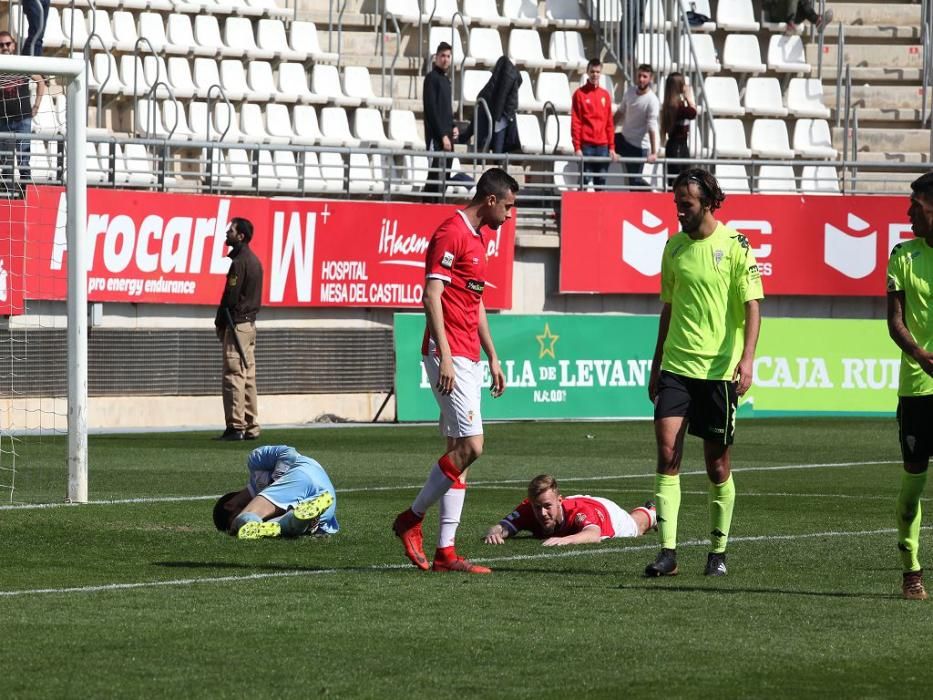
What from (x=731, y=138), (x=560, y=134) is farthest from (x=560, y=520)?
(x=731, y=138)

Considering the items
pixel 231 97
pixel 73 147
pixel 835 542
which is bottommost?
pixel 835 542

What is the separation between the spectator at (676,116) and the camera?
26266 mm

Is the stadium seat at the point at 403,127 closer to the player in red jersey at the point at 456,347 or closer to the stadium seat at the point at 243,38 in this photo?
the stadium seat at the point at 243,38

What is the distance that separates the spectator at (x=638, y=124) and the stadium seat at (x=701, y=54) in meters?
3.85

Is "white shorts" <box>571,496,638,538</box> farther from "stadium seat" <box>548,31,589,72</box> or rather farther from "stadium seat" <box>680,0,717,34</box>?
"stadium seat" <box>680,0,717,34</box>

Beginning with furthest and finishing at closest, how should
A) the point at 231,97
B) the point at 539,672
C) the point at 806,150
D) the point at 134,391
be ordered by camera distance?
the point at 806,150, the point at 231,97, the point at 134,391, the point at 539,672

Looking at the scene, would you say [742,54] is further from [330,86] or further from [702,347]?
[702,347]

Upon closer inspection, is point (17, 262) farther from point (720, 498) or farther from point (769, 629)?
point (769, 629)

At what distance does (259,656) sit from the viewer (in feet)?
23.4

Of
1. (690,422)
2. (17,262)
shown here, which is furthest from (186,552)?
(17,262)

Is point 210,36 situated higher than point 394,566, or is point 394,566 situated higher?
point 210,36

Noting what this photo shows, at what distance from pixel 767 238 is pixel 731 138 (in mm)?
4959

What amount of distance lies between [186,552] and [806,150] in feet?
74.7

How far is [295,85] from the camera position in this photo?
27969 mm
